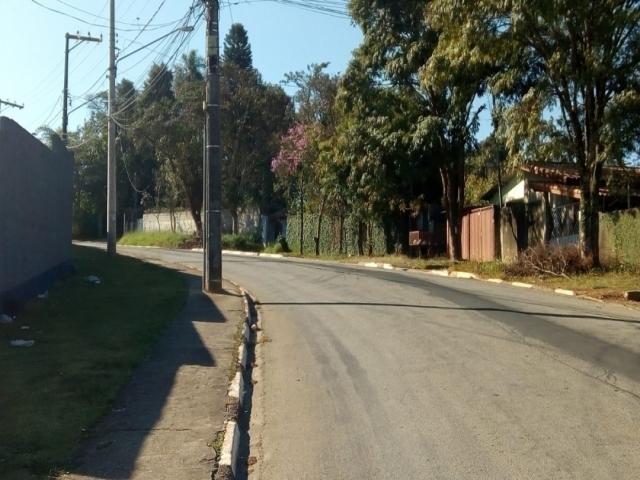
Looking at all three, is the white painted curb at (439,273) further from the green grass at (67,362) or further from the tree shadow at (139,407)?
the tree shadow at (139,407)

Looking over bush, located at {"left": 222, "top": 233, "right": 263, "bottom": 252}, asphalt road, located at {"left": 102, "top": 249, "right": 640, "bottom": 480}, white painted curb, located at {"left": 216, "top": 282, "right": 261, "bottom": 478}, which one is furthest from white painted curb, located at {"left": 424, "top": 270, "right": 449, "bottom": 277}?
bush, located at {"left": 222, "top": 233, "right": 263, "bottom": 252}

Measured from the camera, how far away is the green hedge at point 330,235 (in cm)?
3644

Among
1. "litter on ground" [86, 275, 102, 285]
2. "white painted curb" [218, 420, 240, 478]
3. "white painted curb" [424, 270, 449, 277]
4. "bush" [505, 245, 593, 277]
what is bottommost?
"white painted curb" [218, 420, 240, 478]

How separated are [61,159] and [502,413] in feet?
50.6

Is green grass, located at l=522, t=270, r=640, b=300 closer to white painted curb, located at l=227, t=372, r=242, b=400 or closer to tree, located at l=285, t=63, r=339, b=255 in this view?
white painted curb, located at l=227, t=372, r=242, b=400

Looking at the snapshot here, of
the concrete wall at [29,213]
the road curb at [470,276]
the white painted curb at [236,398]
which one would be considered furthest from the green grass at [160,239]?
the white painted curb at [236,398]

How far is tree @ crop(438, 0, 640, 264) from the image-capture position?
17.4m

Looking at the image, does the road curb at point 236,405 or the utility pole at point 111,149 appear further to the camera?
the utility pole at point 111,149

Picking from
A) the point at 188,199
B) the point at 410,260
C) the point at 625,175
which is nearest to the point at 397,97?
the point at 410,260

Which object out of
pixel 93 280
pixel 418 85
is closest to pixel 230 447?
pixel 93 280

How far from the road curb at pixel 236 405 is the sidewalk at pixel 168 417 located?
0.29 feet

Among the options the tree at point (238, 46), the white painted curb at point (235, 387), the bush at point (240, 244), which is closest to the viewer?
the white painted curb at point (235, 387)

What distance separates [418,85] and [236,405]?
2317cm

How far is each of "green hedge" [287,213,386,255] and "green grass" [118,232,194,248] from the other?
32.8 feet
